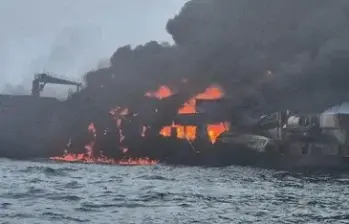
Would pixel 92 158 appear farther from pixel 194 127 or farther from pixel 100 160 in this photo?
pixel 194 127

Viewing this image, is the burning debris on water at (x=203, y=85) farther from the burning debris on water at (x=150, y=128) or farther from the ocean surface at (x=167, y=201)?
the ocean surface at (x=167, y=201)

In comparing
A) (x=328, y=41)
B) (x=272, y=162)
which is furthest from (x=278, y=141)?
(x=328, y=41)

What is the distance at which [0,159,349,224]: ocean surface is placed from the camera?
1455 inches

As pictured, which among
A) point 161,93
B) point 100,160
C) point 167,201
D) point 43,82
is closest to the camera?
point 167,201

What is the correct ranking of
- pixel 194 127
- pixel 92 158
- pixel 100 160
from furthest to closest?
pixel 194 127, pixel 92 158, pixel 100 160

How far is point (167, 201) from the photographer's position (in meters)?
46.2

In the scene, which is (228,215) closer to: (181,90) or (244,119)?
(244,119)

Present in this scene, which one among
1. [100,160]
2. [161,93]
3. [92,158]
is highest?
[161,93]

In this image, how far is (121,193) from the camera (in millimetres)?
51219

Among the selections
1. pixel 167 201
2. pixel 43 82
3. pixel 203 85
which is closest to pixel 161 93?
pixel 203 85

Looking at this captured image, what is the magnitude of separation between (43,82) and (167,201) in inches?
5218

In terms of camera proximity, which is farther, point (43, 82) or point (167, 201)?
point (43, 82)

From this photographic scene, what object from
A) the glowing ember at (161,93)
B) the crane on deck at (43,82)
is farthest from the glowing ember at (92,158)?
the crane on deck at (43,82)

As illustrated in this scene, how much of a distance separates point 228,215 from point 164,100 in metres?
97.2
